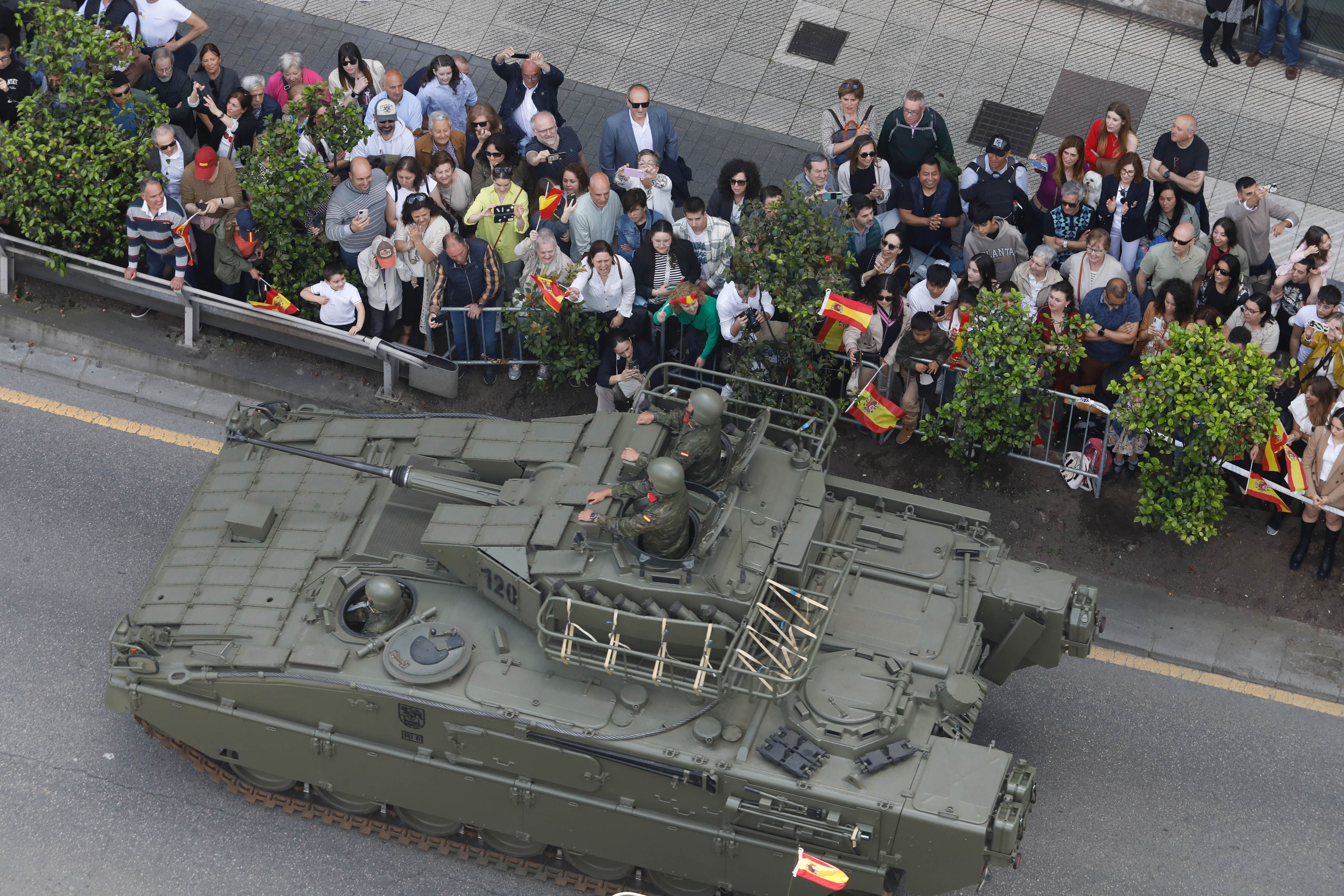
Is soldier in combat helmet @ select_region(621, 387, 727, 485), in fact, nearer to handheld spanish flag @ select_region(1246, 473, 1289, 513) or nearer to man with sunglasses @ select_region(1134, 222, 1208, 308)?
man with sunglasses @ select_region(1134, 222, 1208, 308)

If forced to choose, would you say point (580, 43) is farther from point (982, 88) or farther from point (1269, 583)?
point (1269, 583)

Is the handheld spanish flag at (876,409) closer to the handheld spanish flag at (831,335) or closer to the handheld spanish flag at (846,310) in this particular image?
the handheld spanish flag at (831,335)

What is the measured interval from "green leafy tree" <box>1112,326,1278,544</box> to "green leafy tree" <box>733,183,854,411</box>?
10.1 feet

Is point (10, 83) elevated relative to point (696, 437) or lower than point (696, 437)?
elevated

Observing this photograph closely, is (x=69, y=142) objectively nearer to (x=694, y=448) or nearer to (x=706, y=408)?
(x=694, y=448)

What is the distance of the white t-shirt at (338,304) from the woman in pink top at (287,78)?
2.60 m

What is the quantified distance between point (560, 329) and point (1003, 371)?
15.2 ft

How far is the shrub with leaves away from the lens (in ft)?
62.5

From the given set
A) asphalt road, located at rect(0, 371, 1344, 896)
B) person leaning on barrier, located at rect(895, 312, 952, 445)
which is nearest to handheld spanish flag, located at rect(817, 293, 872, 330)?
person leaning on barrier, located at rect(895, 312, 952, 445)

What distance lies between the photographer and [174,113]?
21.2 metres

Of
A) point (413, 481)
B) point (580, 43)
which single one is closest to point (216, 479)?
point (413, 481)

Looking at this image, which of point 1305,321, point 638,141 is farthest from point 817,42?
point 1305,321

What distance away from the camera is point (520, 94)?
2102 centimetres

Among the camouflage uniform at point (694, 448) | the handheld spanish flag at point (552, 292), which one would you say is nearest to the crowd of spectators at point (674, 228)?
the handheld spanish flag at point (552, 292)
